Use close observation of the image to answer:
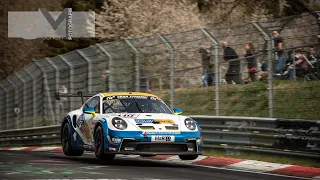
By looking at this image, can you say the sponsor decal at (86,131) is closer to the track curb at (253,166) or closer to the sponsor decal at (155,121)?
the sponsor decal at (155,121)

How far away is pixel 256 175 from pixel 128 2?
2473cm

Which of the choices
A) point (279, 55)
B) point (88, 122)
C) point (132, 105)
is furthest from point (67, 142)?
point (279, 55)

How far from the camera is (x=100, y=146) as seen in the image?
1352 cm

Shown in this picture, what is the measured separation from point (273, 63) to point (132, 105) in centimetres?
291

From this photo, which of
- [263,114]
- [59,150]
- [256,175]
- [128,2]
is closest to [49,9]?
[128,2]

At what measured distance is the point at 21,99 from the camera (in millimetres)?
26594

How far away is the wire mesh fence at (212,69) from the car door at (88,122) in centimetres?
288

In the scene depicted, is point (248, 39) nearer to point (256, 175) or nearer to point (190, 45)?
point (190, 45)

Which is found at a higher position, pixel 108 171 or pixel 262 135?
pixel 262 135

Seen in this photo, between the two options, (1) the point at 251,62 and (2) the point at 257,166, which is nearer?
(2) the point at 257,166

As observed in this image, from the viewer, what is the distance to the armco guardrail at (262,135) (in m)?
13.2

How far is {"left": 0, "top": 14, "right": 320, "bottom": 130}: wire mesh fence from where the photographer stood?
1446cm
